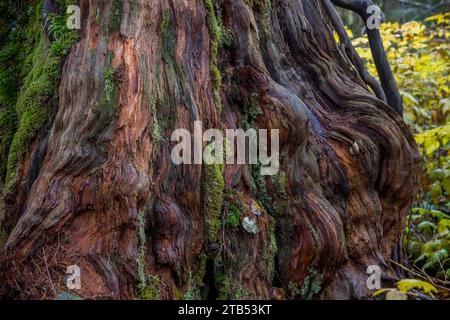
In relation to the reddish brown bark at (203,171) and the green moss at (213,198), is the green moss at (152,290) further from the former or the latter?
the green moss at (213,198)

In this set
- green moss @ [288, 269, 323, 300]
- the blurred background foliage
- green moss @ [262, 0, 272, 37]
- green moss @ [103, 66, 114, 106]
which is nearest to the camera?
green moss @ [103, 66, 114, 106]

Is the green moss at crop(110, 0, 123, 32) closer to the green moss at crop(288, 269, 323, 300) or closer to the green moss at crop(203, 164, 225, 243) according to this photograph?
the green moss at crop(203, 164, 225, 243)

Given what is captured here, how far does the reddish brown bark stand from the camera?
3014 millimetres

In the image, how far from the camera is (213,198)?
11.7 feet

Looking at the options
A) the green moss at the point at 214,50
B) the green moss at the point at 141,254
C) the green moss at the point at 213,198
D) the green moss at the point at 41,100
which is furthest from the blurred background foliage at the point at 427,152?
the green moss at the point at 41,100

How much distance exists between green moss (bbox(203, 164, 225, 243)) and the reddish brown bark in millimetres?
27

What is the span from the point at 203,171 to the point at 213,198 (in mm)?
214

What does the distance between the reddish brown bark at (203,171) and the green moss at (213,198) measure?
1.1 inches

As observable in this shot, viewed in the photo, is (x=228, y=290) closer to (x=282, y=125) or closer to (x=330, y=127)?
(x=282, y=125)

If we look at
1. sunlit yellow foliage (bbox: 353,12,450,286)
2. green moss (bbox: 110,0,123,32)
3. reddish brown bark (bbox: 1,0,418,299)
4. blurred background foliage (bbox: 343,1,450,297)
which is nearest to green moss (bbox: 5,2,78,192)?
reddish brown bark (bbox: 1,0,418,299)

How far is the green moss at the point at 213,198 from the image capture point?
3.54m

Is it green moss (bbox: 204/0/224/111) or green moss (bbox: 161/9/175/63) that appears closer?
green moss (bbox: 161/9/175/63)

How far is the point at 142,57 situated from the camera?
3.34m
